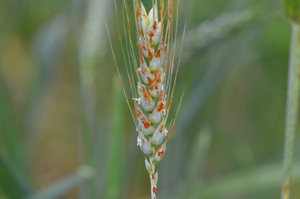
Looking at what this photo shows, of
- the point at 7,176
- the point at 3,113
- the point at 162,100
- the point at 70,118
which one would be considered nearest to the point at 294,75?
the point at 162,100

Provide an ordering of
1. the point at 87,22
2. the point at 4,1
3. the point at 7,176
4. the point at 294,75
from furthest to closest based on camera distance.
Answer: the point at 4,1 < the point at 87,22 < the point at 7,176 < the point at 294,75

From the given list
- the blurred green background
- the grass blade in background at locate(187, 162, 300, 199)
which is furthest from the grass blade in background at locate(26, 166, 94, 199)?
the grass blade in background at locate(187, 162, 300, 199)

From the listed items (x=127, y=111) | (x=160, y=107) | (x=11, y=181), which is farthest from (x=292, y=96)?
(x=127, y=111)

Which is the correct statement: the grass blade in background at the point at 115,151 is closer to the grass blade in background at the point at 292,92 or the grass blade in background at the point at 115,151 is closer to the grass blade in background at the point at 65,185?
the grass blade in background at the point at 65,185

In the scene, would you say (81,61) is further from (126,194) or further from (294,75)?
(126,194)

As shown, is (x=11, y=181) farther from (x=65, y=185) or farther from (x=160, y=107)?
(x=160, y=107)

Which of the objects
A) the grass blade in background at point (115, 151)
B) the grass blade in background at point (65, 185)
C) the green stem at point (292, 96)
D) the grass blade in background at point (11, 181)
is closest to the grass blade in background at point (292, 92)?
the green stem at point (292, 96)
